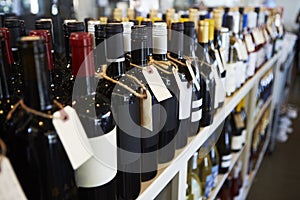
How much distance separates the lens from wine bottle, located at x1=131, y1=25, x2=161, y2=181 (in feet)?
2.11

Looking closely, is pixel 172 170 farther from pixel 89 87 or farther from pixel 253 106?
pixel 253 106

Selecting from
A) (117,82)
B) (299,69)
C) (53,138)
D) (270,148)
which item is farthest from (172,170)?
(299,69)

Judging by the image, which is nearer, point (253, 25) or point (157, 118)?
point (157, 118)

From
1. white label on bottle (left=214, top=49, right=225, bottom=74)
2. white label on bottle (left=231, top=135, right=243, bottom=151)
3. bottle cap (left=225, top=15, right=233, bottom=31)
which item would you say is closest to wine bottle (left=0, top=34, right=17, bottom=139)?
white label on bottle (left=214, top=49, right=225, bottom=74)

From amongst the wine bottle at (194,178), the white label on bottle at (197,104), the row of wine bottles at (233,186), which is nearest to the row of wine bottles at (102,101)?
the white label on bottle at (197,104)

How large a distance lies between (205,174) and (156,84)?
0.72m

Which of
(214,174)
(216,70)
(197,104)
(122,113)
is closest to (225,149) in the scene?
(214,174)

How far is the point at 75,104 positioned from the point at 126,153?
173 mm

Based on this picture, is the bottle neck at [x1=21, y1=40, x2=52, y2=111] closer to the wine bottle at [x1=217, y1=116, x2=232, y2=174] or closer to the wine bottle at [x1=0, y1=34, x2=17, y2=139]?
the wine bottle at [x1=0, y1=34, x2=17, y2=139]

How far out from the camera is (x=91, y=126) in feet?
1.62

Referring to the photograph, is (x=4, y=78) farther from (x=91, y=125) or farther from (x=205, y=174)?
(x=205, y=174)

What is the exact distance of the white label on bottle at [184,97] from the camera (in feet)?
2.56

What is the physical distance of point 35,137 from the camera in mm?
416

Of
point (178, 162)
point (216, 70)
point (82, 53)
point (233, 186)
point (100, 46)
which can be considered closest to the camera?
point (82, 53)
